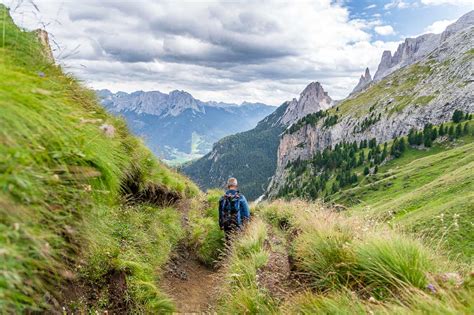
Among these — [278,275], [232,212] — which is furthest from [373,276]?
[232,212]

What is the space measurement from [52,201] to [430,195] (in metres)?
31.3

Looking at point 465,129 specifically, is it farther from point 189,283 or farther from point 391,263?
point 391,263

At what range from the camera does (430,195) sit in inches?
1149

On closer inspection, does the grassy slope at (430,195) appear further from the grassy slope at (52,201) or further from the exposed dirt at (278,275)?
the grassy slope at (52,201)

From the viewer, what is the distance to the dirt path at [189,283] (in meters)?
8.56

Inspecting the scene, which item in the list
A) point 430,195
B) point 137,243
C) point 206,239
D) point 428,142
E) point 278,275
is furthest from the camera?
point 428,142

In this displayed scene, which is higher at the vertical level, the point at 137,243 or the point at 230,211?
the point at 137,243

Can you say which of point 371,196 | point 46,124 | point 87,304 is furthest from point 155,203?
point 371,196

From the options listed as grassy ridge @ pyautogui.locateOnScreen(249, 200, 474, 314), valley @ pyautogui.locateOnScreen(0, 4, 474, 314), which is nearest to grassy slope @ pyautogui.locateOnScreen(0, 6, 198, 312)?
valley @ pyautogui.locateOnScreen(0, 4, 474, 314)

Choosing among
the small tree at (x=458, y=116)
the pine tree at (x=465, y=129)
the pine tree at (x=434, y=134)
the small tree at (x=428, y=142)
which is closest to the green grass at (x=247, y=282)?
the pine tree at (x=465, y=129)

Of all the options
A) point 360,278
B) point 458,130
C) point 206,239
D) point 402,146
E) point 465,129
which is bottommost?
point 402,146

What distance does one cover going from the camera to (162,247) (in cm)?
996

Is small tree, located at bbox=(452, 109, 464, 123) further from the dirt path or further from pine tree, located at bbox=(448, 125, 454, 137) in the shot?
the dirt path

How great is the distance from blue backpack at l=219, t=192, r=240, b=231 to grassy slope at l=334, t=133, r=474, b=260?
377cm
